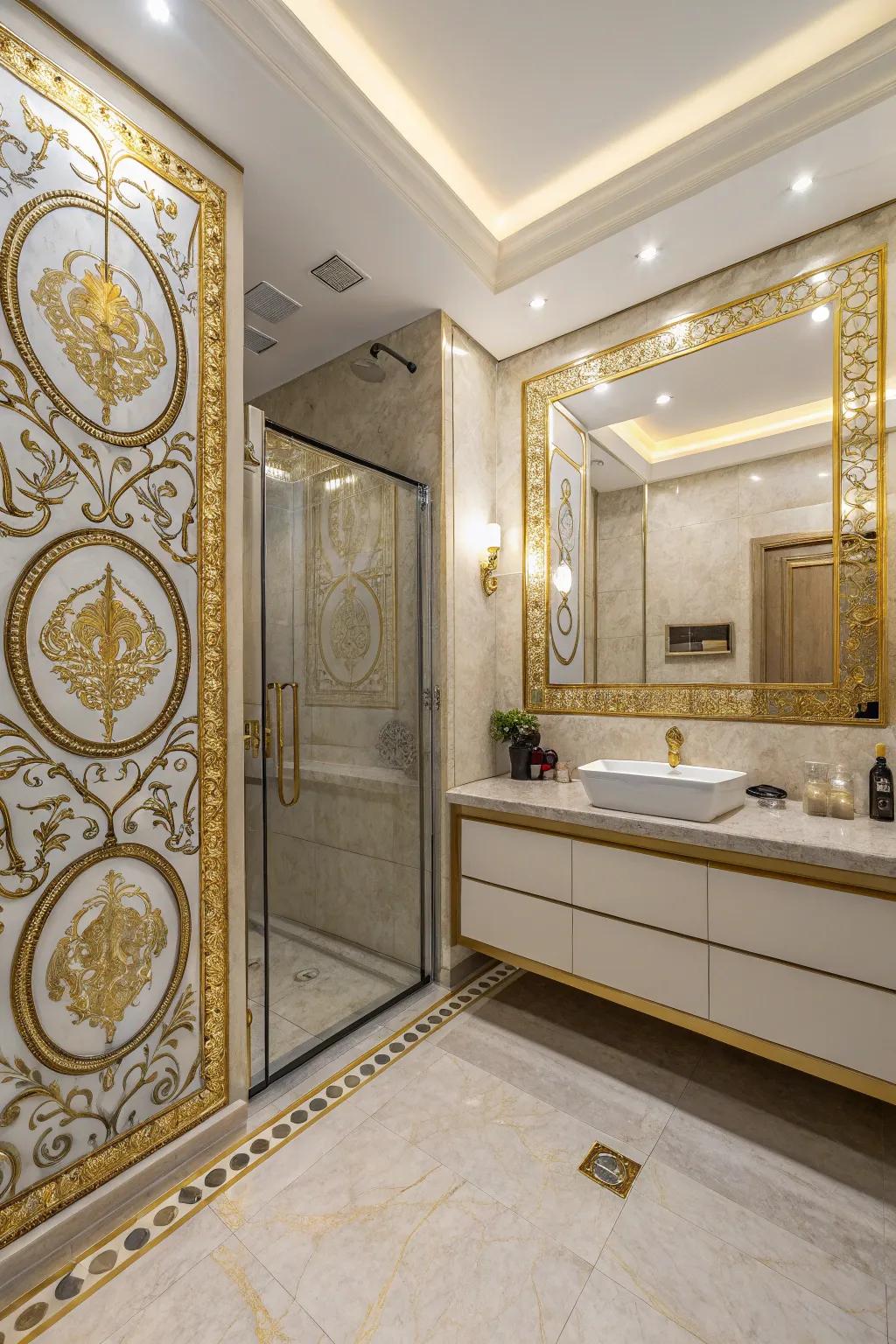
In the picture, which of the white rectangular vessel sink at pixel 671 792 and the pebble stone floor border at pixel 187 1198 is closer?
the pebble stone floor border at pixel 187 1198

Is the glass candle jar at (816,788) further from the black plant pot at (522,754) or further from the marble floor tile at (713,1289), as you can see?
the marble floor tile at (713,1289)

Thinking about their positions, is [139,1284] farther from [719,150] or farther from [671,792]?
[719,150]

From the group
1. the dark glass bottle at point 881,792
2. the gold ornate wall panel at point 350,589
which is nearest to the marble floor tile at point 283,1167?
the gold ornate wall panel at point 350,589

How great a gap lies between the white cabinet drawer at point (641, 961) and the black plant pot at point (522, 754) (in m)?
0.68

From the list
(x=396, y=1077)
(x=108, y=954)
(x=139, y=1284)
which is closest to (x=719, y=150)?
(x=108, y=954)

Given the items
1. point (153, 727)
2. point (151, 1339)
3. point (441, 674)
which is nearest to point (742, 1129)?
point (151, 1339)

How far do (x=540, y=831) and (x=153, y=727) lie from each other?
1.37m

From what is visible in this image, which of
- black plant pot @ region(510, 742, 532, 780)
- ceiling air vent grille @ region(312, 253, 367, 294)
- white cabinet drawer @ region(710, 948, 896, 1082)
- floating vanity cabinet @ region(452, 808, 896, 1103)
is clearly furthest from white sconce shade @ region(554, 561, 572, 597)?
white cabinet drawer @ region(710, 948, 896, 1082)

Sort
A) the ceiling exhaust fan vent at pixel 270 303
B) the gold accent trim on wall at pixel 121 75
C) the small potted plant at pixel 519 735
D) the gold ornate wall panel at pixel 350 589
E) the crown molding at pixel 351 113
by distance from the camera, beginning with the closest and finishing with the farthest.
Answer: the gold accent trim on wall at pixel 121 75
the crown molding at pixel 351 113
the gold ornate wall panel at pixel 350 589
the ceiling exhaust fan vent at pixel 270 303
the small potted plant at pixel 519 735

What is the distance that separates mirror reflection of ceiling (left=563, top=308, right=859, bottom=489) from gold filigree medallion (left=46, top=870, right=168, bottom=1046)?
2298mm

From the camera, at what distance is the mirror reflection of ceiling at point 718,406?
210 centimetres

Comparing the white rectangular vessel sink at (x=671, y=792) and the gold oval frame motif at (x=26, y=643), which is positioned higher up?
the gold oval frame motif at (x=26, y=643)

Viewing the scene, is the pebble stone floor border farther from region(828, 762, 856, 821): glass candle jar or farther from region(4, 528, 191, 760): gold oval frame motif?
region(828, 762, 856, 821): glass candle jar

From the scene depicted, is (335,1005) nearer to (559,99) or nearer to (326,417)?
(326,417)
